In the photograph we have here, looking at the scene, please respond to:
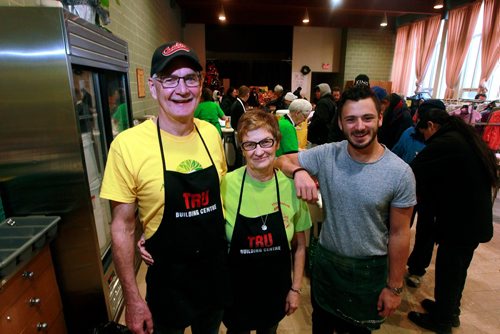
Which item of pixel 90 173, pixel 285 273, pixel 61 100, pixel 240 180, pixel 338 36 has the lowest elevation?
pixel 285 273

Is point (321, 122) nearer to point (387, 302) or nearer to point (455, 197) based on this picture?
point (455, 197)

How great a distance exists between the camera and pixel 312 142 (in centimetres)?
399

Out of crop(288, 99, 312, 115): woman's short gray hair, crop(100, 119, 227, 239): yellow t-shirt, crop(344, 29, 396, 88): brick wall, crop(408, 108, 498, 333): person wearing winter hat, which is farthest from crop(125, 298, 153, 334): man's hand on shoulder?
crop(344, 29, 396, 88): brick wall

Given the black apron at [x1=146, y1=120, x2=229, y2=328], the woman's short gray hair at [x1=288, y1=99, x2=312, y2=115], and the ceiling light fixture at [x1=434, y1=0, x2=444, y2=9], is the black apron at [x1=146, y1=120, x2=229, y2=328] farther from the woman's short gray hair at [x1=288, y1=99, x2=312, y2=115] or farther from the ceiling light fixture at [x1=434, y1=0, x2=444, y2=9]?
the ceiling light fixture at [x1=434, y1=0, x2=444, y2=9]

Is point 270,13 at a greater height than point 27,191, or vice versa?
point 270,13

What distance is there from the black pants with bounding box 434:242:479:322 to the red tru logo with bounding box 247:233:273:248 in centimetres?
143

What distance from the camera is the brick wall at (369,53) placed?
33.5ft

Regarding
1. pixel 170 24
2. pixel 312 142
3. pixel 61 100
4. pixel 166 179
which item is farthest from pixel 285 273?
pixel 170 24

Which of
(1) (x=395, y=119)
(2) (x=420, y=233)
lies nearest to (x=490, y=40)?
(1) (x=395, y=119)

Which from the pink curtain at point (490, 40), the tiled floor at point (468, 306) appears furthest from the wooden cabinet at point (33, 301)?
the pink curtain at point (490, 40)

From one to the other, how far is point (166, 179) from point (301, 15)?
9.96 metres

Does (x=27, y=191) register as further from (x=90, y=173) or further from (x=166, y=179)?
(x=166, y=179)

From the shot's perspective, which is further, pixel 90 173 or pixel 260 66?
pixel 260 66

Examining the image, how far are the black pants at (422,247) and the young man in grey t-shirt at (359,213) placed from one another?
148cm
